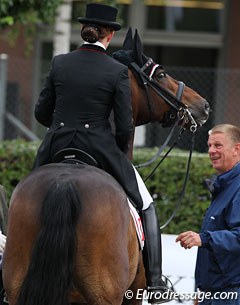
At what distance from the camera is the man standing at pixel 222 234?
5.59 meters

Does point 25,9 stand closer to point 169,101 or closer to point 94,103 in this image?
point 169,101

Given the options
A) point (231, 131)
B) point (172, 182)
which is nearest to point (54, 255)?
point (231, 131)

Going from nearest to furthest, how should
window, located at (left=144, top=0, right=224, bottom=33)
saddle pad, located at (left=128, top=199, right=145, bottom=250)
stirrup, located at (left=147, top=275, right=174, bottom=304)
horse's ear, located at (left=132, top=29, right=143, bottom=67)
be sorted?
saddle pad, located at (left=128, top=199, right=145, bottom=250) → stirrup, located at (left=147, top=275, right=174, bottom=304) → horse's ear, located at (left=132, top=29, right=143, bottom=67) → window, located at (left=144, top=0, right=224, bottom=33)

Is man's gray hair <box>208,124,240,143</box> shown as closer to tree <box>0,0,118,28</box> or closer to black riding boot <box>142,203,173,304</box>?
black riding boot <box>142,203,173,304</box>

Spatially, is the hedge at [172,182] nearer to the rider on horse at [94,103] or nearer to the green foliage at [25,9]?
the green foliage at [25,9]

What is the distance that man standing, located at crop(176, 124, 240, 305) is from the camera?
5.59 meters

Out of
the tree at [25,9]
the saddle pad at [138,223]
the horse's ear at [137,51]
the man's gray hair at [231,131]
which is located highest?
the horse's ear at [137,51]

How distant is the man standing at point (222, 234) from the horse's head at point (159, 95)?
21.1 inches

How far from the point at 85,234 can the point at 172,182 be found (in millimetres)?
4791

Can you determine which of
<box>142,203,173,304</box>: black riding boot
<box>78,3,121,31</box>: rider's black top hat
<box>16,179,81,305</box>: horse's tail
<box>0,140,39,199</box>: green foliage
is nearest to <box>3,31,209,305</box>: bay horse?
<box>16,179,81,305</box>: horse's tail

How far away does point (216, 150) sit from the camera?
19.5ft

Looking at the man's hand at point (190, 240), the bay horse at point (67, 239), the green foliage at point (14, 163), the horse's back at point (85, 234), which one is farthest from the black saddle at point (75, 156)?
the green foliage at point (14, 163)

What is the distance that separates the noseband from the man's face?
544 mm

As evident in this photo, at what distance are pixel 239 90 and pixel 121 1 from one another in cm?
420
